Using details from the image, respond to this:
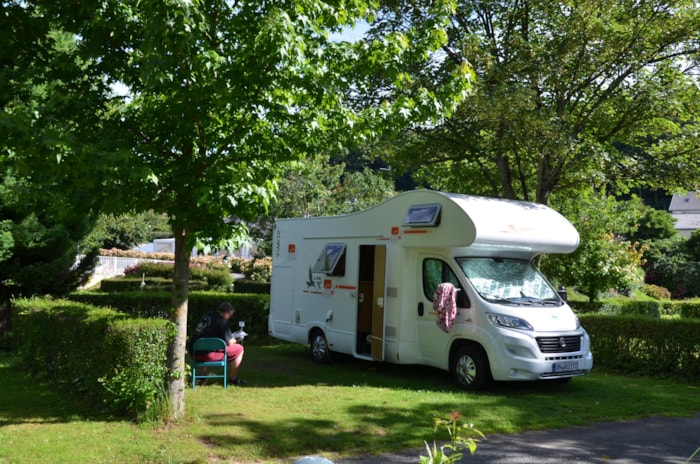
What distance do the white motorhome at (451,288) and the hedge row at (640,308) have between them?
1165 cm

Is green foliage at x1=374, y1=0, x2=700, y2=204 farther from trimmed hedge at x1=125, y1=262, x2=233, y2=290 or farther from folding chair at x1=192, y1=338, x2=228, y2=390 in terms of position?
trimmed hedge at x1=125, y1=262, x2=233, y2=290

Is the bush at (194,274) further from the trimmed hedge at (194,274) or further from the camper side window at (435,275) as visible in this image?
the camper side window at (435,275)

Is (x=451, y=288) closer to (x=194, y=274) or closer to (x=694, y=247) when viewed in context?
(x=194, y=274)

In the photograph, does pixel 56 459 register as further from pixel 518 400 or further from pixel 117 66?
pixel 518 400

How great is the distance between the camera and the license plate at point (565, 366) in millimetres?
9656

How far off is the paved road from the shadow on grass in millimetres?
3413

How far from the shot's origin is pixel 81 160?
651 centimetres

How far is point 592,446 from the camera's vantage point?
7199mm

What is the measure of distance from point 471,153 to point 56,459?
503 inches

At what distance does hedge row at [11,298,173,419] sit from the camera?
743cm

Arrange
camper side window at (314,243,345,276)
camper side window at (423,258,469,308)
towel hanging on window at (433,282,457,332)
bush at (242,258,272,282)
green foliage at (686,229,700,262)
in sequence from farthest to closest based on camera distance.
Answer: green foliage at (686,229,700,262), bush at (242,258,272,282), camper side window at (314,243,345,276), camper side window at (423,258,469,308), towel hanging on window at (433,282,457,332)

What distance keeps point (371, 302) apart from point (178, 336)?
206 inches

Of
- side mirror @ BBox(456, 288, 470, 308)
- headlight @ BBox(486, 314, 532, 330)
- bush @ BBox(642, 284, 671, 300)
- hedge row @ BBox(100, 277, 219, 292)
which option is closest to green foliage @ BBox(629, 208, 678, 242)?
bush @ BBox(642, 284, 671, 300)

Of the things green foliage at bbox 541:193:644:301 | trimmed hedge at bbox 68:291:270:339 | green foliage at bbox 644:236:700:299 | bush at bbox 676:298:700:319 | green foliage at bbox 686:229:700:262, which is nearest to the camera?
trimmed hedge at bbox 68:291:270:339
